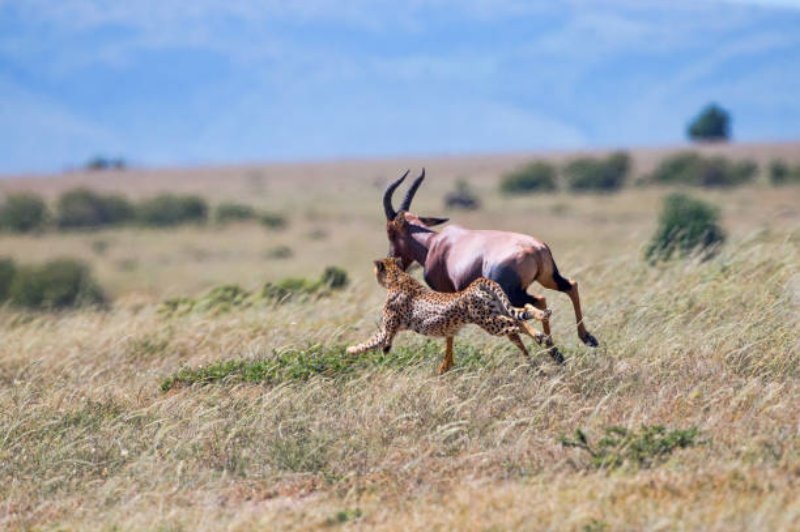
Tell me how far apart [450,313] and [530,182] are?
50642 millimetres

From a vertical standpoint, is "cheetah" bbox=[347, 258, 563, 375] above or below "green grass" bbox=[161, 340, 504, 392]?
above

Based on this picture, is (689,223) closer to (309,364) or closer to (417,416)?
(309,364)

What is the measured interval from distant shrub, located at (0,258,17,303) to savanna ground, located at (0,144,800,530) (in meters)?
14.5

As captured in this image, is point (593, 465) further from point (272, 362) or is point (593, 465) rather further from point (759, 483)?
point (272, 362)

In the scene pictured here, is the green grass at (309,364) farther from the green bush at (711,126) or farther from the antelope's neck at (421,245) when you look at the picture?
the green bush at (711,126)

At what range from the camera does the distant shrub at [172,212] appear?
51750mm

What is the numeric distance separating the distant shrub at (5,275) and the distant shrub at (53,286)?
0.52ft

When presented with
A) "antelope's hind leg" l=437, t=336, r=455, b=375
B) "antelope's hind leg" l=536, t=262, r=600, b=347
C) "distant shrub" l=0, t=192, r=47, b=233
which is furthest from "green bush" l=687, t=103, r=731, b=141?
"antelope's hind leg" l=437, t=336, r=455, b=375

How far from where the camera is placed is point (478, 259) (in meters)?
9.92

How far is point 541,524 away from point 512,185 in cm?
5346

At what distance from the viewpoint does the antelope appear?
9586 mm

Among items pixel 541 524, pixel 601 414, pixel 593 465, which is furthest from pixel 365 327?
pixel 541 524

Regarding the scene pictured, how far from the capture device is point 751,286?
1198cm

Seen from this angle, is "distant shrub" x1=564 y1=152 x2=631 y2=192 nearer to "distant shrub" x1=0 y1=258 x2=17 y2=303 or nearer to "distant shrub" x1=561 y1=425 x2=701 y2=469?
"distant shrub" x1=0 y1=258 x2=17 y2=303
